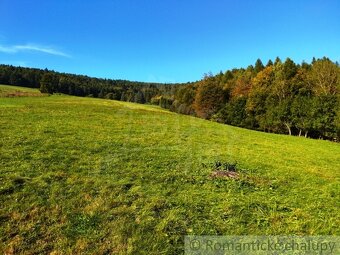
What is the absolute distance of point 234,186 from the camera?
40.2ft

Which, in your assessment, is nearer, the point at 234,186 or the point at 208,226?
the point at 208,226

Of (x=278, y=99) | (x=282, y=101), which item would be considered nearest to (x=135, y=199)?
(x=282, y=101)

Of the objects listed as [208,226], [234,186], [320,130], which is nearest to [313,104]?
[320,130]

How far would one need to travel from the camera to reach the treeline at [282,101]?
50.8 meters

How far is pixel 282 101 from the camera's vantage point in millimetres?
59594

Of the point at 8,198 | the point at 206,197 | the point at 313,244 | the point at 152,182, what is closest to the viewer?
the point at 313,244

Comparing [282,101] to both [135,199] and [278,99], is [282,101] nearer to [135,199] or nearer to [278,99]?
[278,99]

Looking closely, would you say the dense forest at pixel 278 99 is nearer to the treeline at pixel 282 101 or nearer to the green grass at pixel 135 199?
the treeline at pixel 282 101

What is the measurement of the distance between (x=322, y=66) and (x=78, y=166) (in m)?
68.9

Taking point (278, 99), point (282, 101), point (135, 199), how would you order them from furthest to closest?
1. point (278, 99)
2. point (282, 101)
3. point (135, 199)

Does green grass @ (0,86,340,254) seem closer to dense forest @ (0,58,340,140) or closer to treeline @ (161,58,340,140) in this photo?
treeline @ (161,58,340,140)

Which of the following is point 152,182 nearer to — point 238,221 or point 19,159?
point 238,221

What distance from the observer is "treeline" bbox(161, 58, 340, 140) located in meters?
50.8

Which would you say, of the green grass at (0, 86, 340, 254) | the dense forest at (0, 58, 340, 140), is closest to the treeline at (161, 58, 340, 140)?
the dense forest at (0, 58, 340, 140)
